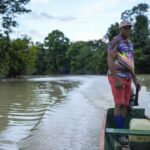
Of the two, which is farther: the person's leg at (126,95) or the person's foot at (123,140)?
the person's leg at (126,95)

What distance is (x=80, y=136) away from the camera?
9.62m

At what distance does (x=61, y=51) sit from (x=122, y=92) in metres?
112

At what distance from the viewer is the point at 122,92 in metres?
6.63

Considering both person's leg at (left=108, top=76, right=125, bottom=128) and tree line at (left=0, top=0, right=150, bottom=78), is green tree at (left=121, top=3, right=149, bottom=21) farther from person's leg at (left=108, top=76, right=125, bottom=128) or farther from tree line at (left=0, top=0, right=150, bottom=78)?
person's leg at (left=108, top=76, right=125, bottom=128)

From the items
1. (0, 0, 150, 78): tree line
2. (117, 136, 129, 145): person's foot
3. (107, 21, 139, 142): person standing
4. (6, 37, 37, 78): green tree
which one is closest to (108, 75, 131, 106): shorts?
(107, 21, 139, 142): person standing

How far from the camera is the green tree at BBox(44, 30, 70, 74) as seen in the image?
115125 millimetres

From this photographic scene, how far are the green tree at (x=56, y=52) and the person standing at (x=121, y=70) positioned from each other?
354 feet

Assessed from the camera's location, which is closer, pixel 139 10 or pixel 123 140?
pixel 123 140

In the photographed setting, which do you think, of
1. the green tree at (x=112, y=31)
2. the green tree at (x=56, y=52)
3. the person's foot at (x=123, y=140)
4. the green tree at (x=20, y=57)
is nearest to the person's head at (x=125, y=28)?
the person's foot at (x=123, y=140)

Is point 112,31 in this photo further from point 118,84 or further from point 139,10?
point 118,84

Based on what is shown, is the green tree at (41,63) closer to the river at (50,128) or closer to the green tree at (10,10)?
the green tree at (10,10)

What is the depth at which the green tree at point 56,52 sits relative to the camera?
115 m

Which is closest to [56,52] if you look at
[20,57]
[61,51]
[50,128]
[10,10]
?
[61,51]

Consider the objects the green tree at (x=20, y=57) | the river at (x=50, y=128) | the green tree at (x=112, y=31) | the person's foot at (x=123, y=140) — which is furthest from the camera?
the green tree at (x=112, y=31)
